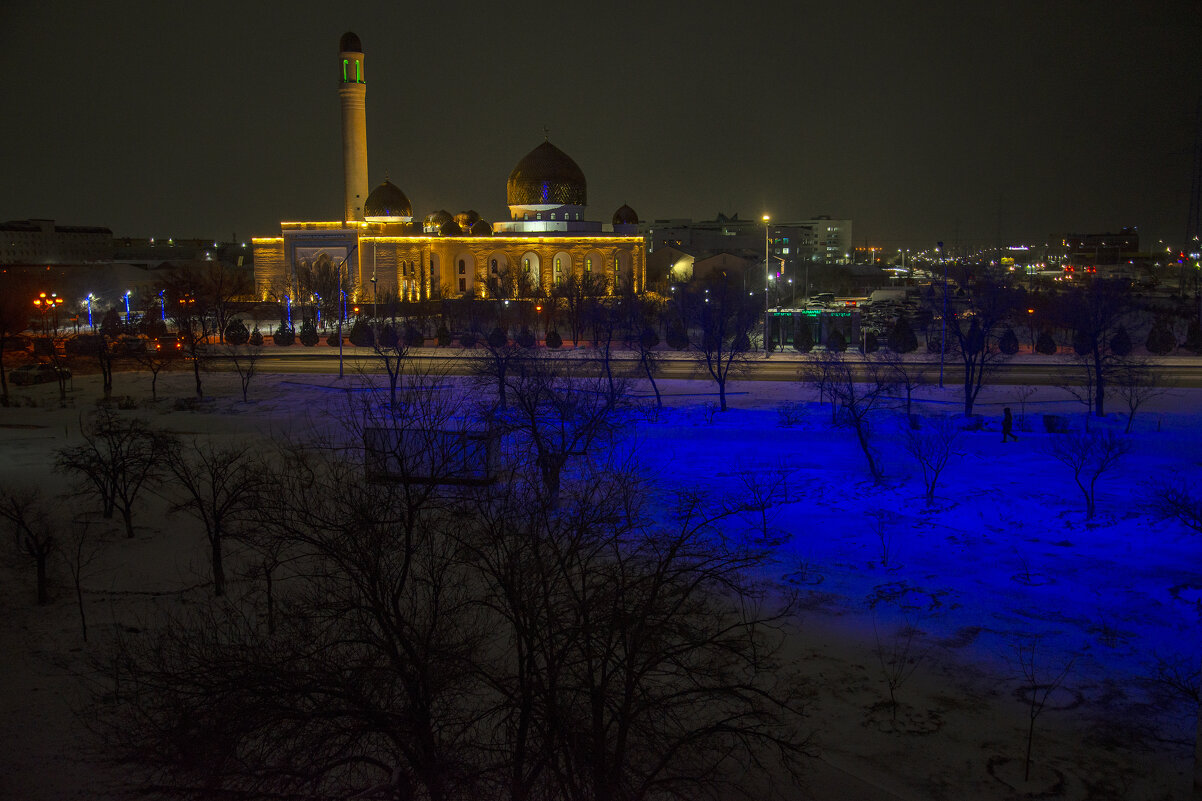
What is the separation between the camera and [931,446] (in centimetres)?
1902

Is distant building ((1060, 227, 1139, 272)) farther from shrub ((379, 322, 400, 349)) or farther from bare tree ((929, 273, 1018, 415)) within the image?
shrub ((379, 322, 400, 349))

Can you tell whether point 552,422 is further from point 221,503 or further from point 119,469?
point 119,469

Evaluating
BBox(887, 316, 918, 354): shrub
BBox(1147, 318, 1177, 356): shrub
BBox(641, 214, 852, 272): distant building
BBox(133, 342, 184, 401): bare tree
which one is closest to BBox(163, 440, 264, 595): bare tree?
BBox(133, 342, 184, 401): bare tree

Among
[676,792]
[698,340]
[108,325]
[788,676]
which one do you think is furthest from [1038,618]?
[108,325]

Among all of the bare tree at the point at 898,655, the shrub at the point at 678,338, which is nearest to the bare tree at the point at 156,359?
the shrub at the point at 678,338

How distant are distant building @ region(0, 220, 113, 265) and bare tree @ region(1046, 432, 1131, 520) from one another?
96991 millimetres

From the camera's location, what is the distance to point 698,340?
37844 millimetres

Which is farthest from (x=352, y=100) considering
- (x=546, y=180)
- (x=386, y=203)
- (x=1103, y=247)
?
(x=1103, y=247)

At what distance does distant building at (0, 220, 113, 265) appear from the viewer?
99.4 m

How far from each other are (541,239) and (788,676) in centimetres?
4923

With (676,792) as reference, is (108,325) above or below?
above

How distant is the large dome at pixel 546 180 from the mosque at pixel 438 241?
0.06m

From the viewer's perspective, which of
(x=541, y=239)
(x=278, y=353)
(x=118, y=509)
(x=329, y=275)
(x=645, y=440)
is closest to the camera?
(x=118, y=509)

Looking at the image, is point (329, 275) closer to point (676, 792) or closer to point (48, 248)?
point (676, 792)
